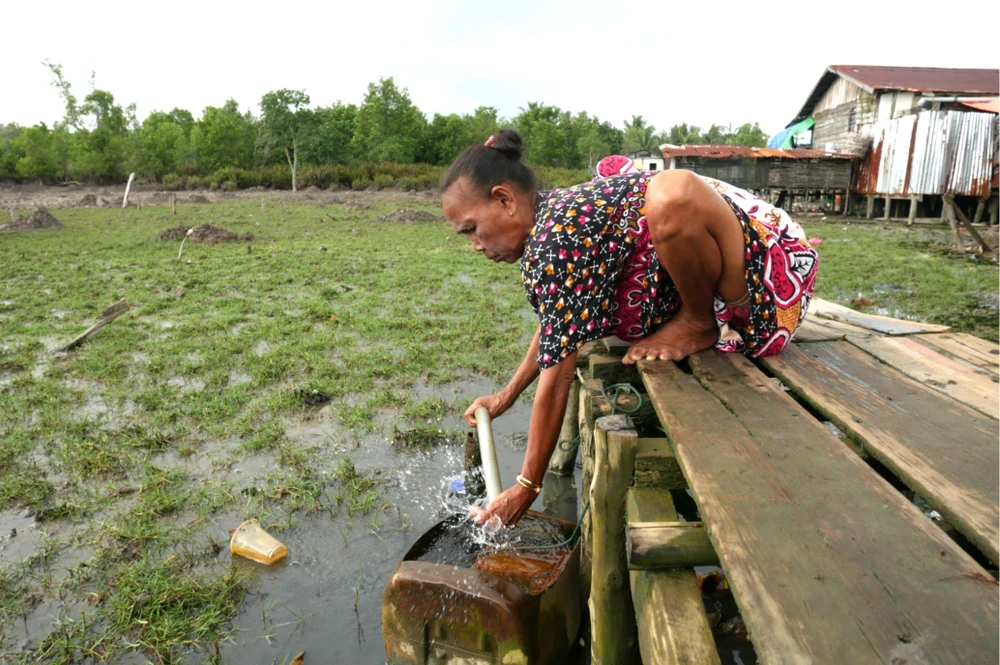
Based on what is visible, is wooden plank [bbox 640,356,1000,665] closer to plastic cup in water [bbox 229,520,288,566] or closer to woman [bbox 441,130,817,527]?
woman [bbox 441,130,817,527]

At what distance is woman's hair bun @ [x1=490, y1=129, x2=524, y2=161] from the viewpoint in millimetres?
2293

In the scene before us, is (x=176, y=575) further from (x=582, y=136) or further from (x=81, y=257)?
(x=582, y=136)

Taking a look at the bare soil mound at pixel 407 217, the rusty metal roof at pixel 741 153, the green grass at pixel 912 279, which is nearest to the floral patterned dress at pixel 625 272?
the green grass at pixel 912 279

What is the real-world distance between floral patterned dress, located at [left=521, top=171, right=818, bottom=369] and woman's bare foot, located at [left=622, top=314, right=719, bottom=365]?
45 millimetres

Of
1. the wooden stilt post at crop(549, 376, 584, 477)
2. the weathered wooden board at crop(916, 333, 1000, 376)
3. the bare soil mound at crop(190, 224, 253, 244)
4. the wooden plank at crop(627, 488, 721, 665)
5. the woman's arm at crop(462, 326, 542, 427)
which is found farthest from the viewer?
the bare soil mound at crop(190, 224, 253, 244)

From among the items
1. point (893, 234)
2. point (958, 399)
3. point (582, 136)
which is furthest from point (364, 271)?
point (582, 136)

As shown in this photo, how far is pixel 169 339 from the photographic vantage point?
5.89 metres

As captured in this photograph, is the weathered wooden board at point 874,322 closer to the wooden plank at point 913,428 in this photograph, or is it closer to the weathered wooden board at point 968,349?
the weathered wooden board at point 968,349

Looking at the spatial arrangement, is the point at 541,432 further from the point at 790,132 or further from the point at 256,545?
the point at 790,132

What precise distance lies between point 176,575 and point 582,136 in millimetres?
54269

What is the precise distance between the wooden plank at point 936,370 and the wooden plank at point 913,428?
0.09 meters

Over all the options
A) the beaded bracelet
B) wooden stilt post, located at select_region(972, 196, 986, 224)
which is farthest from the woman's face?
wooden stilt post, located at select_region(972, 196, 986, 224)

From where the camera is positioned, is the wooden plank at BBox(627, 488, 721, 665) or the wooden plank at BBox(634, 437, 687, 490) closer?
the wooden plank at BBox(627, 488, 721, 665)

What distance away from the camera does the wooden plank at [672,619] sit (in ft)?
4.50
